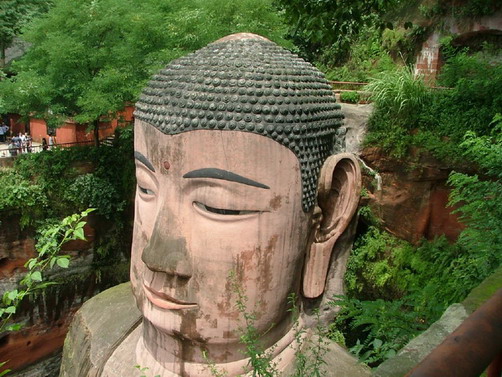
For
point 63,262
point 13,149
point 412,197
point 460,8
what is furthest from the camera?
point 13,149

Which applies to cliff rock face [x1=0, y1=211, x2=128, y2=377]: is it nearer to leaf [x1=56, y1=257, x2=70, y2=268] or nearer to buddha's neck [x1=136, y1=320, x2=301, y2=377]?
buddha's neck [x1=136, y1=320, x2=301, y2=377]

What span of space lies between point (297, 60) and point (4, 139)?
1635cm

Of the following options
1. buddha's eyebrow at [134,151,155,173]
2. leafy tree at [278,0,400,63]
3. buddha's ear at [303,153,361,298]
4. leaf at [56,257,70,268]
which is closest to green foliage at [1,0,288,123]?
leafy tree at [278,0,400,63]

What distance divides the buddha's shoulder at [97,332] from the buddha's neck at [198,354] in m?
0.48

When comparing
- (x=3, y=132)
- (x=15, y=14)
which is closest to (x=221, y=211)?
(x=3, y=132)

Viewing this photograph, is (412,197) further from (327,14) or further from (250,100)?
(250,100)

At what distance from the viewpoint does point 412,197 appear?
482 centimetres

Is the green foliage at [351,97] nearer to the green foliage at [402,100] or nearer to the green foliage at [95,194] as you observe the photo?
the green foliage at [402,100]

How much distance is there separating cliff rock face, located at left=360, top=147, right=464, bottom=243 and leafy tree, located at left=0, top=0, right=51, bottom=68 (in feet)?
48.8

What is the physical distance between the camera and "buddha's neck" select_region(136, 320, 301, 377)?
138 inches

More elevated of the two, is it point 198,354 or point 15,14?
point 15,14

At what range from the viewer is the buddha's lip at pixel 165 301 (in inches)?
133

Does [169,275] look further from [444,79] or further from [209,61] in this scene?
[444,79]

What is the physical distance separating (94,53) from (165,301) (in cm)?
803
